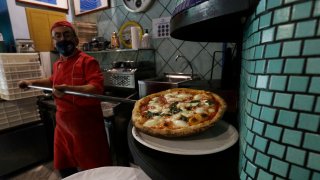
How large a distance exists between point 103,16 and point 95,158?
2.14 m

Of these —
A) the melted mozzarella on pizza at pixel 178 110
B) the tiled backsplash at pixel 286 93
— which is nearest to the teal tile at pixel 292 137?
the tiled backsplash at pixel 286 93

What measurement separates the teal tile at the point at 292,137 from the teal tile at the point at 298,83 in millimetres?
54

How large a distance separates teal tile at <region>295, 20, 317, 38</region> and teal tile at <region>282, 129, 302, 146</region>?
0.39 ft

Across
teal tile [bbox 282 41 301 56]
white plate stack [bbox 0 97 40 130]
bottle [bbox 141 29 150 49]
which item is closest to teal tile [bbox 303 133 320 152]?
teal tile [bbox 282 41 301 56]

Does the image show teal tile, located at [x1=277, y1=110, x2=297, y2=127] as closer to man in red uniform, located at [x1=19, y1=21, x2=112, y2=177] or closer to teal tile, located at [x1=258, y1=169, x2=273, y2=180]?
teal tile, located at [x1=258, y1=169, x2=273, y2=180]

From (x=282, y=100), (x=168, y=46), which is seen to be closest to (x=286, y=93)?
(x=282, y=100)

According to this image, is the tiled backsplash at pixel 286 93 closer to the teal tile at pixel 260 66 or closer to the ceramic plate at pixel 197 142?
the teal tile at pixel 260 66

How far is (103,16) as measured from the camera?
9.13ft

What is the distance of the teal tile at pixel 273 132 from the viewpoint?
244 millimetres

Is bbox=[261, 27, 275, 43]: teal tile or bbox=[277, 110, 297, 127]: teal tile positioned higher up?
bbox=[261, 27, 275, 43]: teal tile

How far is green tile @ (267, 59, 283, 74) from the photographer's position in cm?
24

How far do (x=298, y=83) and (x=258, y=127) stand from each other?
3.3 inches

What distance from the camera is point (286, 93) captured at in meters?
0.23

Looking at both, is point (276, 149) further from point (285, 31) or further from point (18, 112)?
point (18, 112)
